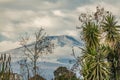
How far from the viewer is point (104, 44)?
7456cm

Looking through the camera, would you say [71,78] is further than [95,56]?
Yes

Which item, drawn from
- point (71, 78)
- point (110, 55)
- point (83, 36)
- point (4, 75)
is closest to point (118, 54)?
point (110, 55)

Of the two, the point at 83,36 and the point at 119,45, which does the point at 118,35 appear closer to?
the point at 119,45

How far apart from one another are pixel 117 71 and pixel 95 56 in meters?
6.30

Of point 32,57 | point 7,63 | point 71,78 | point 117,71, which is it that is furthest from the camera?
point 71,78

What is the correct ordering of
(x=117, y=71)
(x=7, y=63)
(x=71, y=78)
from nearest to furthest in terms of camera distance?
(x=7, y=63) < (x=117, y=71) < (x=71, y=78)

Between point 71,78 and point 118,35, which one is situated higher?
point 118,35

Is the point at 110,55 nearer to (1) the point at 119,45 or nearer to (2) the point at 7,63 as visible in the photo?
(1) the point at 119,45

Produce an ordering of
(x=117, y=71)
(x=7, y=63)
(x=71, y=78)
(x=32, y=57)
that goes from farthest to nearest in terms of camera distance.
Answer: (x=71, y=78) → (x=117, y=71) → (x=32, y=57) → (x=7, y=63)

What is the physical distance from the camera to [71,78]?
86375 millimetres

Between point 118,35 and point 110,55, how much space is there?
4.13 meters

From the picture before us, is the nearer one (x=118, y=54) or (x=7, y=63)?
(x=7, y=63)

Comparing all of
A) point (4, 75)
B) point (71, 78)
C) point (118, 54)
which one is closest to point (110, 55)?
point (118, 54)

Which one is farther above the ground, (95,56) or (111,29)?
(111,29)
